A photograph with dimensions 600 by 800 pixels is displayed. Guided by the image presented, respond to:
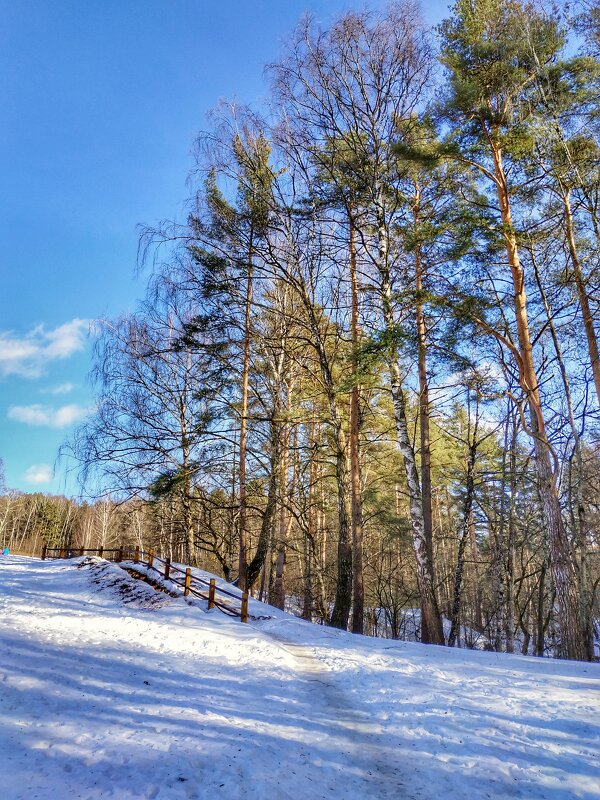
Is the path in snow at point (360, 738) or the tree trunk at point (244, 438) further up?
the tree trunk at point (244, 438)

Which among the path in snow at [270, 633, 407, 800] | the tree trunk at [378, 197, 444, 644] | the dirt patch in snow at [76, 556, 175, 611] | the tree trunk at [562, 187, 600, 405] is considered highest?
the tree trunk at [562, 187, 600, 405]

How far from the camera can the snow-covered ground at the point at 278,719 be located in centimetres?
321

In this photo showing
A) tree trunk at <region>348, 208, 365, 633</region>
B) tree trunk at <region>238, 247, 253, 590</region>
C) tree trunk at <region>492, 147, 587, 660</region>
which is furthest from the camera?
tree trunk at <region>238, 247, 253, 590</region>

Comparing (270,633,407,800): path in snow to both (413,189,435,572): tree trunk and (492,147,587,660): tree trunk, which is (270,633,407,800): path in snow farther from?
(413,189,435,572): tree trunk

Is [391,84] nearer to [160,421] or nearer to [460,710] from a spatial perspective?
[160,421]

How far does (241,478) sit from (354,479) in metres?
3.03

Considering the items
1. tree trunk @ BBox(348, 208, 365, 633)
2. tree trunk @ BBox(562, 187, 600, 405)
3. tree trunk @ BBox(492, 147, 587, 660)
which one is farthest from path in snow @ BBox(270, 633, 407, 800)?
tree trunk @ BBox(562, 187, 600, 405)

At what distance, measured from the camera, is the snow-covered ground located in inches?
126

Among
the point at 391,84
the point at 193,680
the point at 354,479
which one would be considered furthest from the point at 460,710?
the point at 391,84

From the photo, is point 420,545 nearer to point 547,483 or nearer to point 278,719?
point 547,483

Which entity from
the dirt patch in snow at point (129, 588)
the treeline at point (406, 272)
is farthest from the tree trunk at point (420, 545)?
the dirt patch in snow at point (129, 588)

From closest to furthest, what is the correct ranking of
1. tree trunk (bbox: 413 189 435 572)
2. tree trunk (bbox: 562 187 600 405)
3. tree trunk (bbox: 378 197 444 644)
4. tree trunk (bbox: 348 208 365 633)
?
tree trunk (bbox: 378 197 444 644), tree trunk (bbox: 562 187 600 405), tree trunk (bbox: 348 208 365 633), tree trunk (bbox: 413 189 435 572)

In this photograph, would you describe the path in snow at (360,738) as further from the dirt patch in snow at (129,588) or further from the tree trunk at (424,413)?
the tree trunk at (424,413)

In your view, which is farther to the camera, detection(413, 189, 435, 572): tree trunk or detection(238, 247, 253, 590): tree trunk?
detection(238, 247, 253, 590): tree trunk
